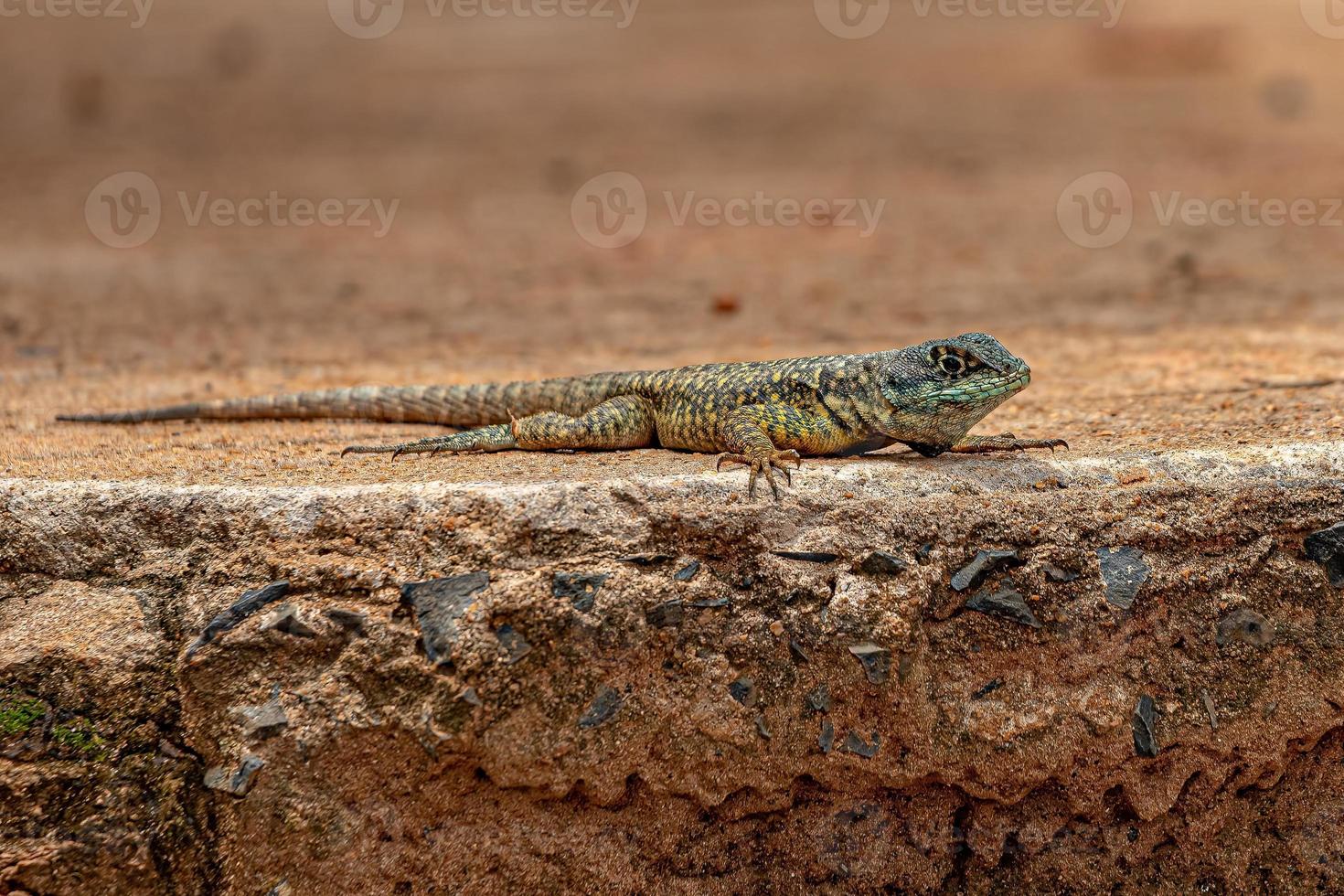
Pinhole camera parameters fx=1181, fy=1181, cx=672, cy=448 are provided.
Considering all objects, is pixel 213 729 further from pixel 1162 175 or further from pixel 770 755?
pixel 1162 175

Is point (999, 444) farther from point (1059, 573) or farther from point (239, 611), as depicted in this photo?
point (239, 611)

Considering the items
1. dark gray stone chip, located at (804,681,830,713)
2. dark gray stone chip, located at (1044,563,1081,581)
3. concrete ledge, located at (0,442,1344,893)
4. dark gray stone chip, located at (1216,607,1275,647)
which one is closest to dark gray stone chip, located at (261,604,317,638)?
concrete ledge, located at (0,442,1344,893)

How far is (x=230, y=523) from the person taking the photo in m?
5.07

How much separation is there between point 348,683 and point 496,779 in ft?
2.46

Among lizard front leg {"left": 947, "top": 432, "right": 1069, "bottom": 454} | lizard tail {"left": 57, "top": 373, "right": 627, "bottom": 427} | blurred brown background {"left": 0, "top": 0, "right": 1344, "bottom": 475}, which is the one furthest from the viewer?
blurred brown background {"left": 0, "top": 0, "right": 1344, "bottom": 475}

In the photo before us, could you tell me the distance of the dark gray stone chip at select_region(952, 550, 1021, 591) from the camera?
4973 mm

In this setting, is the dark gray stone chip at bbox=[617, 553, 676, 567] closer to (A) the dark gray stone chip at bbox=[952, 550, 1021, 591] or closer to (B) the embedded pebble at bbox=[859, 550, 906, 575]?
(B) the embedded pebble at bbox=[859, 550, 906, 575]

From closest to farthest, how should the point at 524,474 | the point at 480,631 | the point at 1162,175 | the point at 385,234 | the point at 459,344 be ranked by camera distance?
the point at 480,631, the point at 524,474, the point at 459,344, the point at 385,234, the point at 1162,175

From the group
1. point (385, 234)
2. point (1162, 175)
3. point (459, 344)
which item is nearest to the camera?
point (459, 344)

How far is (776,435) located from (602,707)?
152 centimetres

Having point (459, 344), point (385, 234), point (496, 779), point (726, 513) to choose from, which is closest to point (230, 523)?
point (496, 779)

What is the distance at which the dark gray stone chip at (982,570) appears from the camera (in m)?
4.97

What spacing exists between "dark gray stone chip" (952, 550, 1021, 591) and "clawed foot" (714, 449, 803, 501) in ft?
2.67

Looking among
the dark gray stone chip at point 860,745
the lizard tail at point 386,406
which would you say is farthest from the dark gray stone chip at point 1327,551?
the lizard tail at point 386,406
